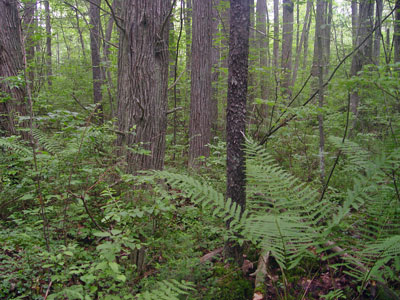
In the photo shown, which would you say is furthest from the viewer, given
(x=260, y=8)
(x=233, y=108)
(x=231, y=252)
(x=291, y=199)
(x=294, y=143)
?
(x=260, y=8)

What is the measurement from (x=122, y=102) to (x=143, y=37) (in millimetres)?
906

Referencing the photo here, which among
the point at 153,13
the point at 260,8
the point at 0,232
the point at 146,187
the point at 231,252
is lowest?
the point at 231,252

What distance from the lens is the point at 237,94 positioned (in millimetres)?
2613

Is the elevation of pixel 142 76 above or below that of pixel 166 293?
above

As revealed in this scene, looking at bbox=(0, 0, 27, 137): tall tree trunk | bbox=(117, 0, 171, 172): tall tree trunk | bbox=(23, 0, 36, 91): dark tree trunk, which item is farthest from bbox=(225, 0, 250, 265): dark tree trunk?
bbox=(0, 0, 27, 137): tall tree trunk

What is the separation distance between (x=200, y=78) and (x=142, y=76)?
11.1ft

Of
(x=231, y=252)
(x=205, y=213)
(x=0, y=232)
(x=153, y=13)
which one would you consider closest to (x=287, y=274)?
(x=231, y=252)

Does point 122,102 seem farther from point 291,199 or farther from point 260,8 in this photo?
point 260,8

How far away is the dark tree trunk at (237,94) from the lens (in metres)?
2.58

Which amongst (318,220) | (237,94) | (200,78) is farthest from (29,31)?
(318,220)

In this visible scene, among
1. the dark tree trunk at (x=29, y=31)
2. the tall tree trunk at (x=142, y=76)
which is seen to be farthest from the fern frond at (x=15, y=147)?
the dark tree trunk at (x=29, y=31)

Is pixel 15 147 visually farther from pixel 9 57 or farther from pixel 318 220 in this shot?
pixel 318 220

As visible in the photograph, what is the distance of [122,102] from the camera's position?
3607 mm

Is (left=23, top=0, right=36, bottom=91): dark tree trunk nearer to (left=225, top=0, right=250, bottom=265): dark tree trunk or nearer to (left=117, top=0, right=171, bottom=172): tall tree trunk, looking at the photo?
(left=117, top=0, right=171, bottom=172): tall tree trunk
